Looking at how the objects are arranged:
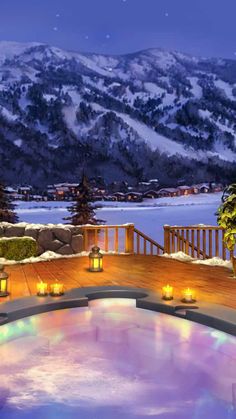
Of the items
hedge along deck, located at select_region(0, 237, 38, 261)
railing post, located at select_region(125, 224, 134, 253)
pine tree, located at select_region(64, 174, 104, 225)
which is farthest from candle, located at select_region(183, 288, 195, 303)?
pine tree, located at select_region(64, 174, 104, 225)

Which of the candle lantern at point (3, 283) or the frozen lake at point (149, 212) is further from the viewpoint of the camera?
the frozen lake at point (149, 212)

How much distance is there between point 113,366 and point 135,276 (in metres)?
2.72

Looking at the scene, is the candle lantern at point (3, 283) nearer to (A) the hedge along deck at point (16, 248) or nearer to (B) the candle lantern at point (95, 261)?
(B) the candle lantern at point (95, 261)

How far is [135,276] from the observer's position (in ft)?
20.7

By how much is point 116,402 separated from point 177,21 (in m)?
47.8

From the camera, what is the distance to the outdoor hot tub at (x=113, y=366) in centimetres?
288

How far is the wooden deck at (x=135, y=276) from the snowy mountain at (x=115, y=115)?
30.5m

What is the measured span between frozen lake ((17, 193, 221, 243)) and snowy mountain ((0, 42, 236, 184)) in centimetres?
373

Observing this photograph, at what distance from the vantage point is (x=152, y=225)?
29.4 meters

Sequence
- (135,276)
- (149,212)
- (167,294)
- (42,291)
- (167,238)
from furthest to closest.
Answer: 1. (149,212)
2. (167,238)
3. (135,276)
4. (42,291)
5. (167,294)

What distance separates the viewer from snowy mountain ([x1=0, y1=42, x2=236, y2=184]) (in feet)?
136

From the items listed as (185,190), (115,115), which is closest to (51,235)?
(185,190)

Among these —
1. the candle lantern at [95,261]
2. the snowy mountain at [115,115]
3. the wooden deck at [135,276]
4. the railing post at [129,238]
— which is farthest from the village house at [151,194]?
the candle lantern at [95,261]

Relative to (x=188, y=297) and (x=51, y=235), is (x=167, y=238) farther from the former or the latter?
(x=188, y=297)
